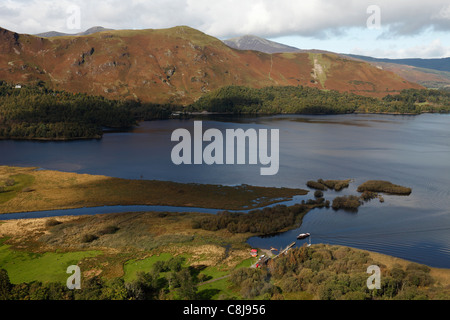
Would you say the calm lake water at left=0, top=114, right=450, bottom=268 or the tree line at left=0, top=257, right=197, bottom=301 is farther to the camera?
the calm lake water at left=0, top=114, right=450, bottom=268

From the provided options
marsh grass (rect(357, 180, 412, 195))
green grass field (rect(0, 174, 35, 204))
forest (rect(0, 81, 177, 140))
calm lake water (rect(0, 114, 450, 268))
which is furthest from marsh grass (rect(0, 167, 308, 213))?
forest (rect(0, 81, 177, 140))

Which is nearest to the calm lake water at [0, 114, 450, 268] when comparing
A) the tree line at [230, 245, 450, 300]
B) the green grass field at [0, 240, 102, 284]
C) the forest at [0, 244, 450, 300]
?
the tree line at [230, 245, 450, 300]

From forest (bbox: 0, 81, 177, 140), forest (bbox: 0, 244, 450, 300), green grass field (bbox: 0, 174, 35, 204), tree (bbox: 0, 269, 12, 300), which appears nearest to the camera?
tree (bbox: 0, 269, 12, 300)

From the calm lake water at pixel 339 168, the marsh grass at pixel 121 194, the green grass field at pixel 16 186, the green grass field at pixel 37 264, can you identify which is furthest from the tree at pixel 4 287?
the green grass field at pixel 16 186

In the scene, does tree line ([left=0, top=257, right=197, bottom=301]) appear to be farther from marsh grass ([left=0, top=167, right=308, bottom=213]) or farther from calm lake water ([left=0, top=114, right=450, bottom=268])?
marsh grass ([left=0, top=167, right=308, bottom=213])

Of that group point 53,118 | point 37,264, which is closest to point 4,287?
point 37,264

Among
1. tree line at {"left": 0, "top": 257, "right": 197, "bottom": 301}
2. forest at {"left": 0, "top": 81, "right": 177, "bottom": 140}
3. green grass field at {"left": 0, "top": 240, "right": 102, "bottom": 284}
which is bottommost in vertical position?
green grass field at {"left": 0, "top": 240, "right": 102, "bottom": 284}

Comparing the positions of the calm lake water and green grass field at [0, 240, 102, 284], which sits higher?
the calm lake water

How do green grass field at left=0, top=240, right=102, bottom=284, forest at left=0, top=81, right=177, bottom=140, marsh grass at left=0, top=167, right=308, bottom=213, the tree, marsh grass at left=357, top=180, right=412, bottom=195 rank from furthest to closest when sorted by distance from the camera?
forest at left=0, top=81, right=177, bottom=140
marsh grass at left=357, top=180, right=412, bottom=195
marsh grass at left=0, top=167, right=308, bottom=213
green grass field at left=0, top=240, right=102, bottom=284
the tree
